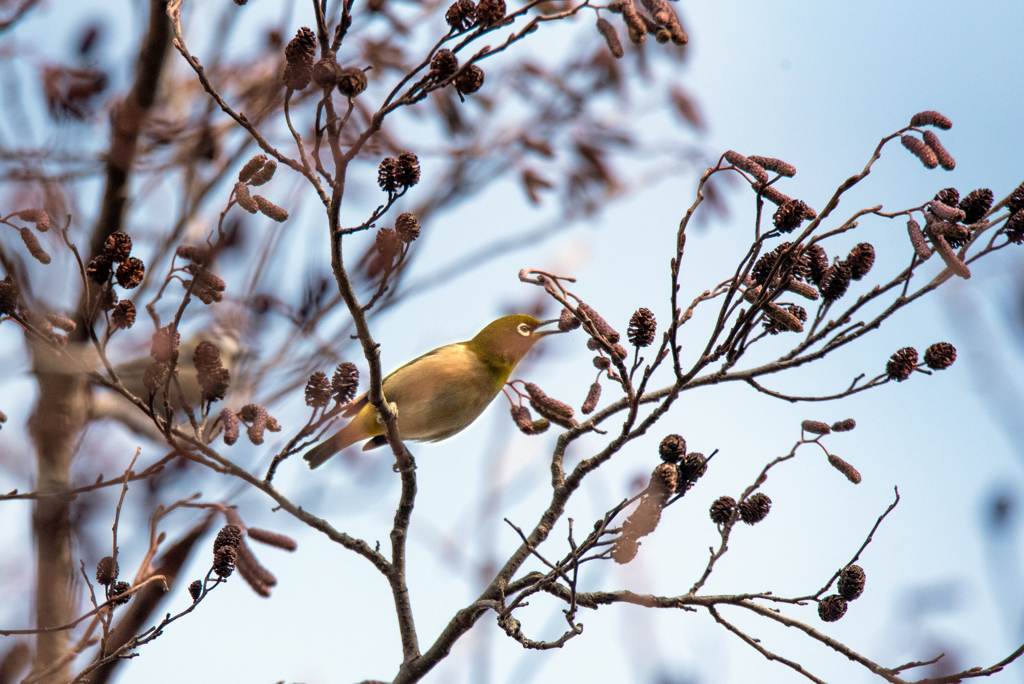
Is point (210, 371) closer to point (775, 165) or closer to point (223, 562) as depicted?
point (223, 562)

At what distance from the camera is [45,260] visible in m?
2.42

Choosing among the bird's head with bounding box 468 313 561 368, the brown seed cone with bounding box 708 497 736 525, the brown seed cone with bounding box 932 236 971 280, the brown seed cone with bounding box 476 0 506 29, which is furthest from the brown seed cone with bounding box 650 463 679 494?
the bird's head with bounding box 468 313 561 368

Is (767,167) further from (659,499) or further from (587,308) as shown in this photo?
(659,499)

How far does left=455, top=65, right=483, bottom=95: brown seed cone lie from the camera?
7.21ft

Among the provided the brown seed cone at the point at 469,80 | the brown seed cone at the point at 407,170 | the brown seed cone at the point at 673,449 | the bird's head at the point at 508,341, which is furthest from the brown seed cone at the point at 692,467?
the bird's head at the point at 508,341

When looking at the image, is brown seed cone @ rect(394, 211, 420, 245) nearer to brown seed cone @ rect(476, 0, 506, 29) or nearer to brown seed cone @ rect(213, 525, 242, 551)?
brown seed cone @ rect(476, 0, 506, 29)

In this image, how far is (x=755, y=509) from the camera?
2.51 m

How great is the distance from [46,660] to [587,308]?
2.51m

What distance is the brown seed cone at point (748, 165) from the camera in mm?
2301

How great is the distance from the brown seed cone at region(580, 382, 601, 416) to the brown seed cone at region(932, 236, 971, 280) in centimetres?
108

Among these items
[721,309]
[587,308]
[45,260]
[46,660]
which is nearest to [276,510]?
[46,660]

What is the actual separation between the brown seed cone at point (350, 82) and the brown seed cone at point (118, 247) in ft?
2.83

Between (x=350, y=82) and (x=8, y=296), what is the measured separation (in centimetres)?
121

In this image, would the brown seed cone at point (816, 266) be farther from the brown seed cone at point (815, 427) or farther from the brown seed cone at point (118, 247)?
the brown seed cone at point (118, 247)
